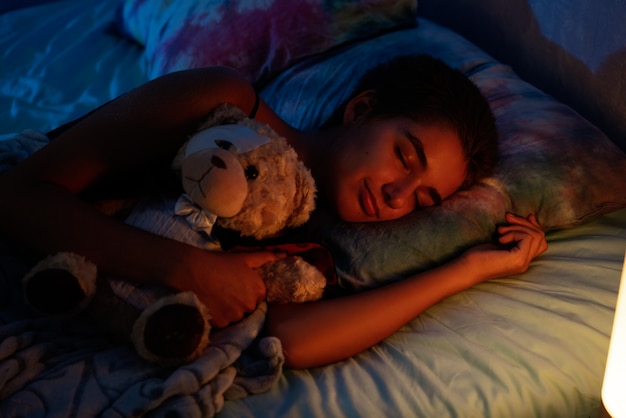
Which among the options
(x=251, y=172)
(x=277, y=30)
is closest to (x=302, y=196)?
(x=251, y=172)

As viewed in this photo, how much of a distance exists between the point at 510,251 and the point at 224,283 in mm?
489

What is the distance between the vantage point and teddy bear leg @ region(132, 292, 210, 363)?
32.7 inches

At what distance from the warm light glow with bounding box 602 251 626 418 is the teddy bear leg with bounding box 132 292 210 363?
0.50 meters

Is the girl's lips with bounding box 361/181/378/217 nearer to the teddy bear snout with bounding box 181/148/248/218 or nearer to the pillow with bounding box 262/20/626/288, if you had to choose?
the pillow with bounding box 262/20/626/288

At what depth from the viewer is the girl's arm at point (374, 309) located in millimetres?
951

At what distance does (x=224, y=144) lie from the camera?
2.99 ft

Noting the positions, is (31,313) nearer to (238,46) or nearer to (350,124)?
(350,124)

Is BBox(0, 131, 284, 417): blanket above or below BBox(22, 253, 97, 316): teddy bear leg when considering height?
below

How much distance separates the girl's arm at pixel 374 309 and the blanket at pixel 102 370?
0.04m

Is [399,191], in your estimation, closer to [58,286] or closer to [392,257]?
[392,257]

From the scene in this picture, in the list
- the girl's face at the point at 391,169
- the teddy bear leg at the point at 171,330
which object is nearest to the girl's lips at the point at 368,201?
the girl's face at the point at 391,169

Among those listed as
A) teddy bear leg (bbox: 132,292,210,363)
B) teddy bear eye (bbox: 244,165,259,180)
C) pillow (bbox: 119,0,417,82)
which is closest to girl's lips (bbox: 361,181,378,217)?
teddy bear eye (bbox: 244,165,259,180)

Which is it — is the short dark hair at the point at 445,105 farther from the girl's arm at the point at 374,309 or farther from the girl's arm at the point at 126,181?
the girl's arm at the point at 126,181

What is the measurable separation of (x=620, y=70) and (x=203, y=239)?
0.86 m
